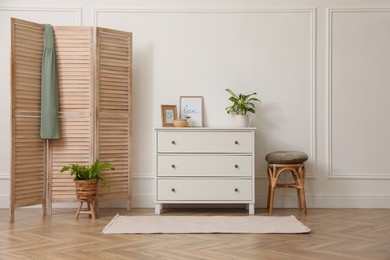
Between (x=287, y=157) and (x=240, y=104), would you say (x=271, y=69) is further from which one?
(x=287, y=157)

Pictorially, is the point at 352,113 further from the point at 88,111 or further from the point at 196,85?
the point at 88,111

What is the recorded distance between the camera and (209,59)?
556 centimetres

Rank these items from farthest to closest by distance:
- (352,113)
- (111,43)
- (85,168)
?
(352,113), (111,43), (85,168)

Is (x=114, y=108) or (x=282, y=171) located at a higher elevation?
(x=114, y=108)

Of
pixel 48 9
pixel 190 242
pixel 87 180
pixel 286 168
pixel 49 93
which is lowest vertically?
pixel 190 242

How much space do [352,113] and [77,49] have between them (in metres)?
2.95

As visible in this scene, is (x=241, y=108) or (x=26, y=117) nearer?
Answer: (x=26, y=117)

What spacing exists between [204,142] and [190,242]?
1.51 m

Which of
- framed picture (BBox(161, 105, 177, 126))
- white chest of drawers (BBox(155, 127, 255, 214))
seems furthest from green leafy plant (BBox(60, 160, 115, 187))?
framed picture (BBox(161, 105, 177, 126))

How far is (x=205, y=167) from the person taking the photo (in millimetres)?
5039

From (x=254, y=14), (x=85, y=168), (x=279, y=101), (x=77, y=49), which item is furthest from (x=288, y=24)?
(x=85, y=168)

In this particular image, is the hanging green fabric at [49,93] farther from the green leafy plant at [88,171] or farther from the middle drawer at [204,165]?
the middle drawer at [204,165]

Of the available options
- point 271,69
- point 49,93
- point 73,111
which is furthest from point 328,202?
point 49,93

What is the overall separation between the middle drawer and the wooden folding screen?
1.48ft
